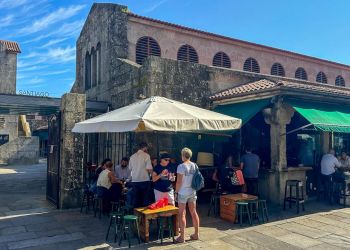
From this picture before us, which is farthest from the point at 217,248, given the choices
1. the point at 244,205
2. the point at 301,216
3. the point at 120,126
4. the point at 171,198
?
the point at 301,216

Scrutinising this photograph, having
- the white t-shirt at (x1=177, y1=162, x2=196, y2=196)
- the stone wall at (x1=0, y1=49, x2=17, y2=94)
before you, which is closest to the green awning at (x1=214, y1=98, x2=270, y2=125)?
the white t-shirt at (x1=177, y1=162, x2=196, y2=196)

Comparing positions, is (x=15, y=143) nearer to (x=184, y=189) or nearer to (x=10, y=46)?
(x=10, y=46)

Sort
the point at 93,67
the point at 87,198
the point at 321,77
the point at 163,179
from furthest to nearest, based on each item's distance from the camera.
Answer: the point at 321,77
the point at 93,67
the point at 87,198
the point at 163,179

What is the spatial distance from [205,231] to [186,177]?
1624 millimetres

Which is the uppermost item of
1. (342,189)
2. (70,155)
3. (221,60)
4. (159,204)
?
(221,60)

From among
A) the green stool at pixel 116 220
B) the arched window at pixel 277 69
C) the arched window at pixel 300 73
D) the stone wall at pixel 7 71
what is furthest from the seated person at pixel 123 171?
the stone wall at pixel 7 71

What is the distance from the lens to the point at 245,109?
9977 millimetres

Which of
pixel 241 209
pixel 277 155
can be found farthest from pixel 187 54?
pixel 241 209

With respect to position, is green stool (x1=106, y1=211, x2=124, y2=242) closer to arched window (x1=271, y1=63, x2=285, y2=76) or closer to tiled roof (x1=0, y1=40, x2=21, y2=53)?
arched window (x1=271, y1=63, x2=285, y2=76)

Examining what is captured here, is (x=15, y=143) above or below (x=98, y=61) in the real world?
below

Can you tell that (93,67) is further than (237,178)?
Yes

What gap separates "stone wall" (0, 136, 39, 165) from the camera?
2341 centimetres

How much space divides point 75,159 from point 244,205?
499 cm

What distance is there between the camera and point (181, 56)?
1530cm
